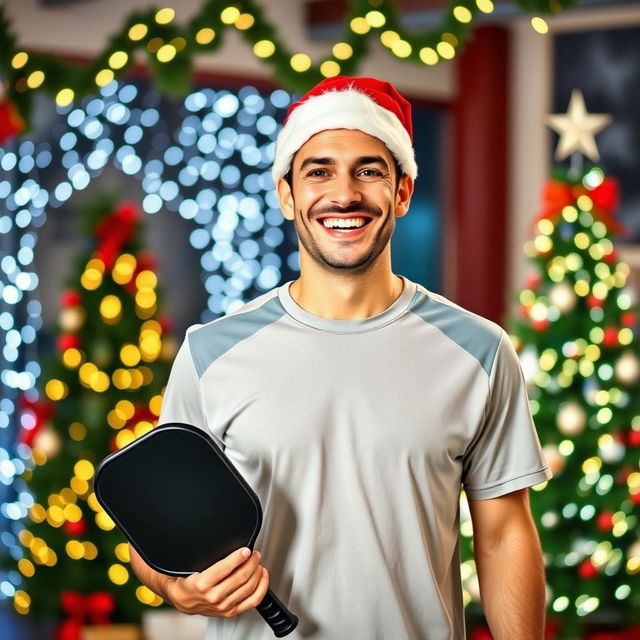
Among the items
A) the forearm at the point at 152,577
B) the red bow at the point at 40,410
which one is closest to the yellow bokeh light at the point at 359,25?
the forearm at the point at 152,577

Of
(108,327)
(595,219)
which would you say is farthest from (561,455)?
(108,327)

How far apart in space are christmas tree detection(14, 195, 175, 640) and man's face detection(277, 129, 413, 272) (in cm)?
263

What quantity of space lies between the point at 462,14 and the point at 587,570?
6.96ft

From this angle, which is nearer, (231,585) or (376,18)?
(231,585)

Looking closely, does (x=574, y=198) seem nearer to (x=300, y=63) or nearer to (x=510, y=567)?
(x=300, y=63)

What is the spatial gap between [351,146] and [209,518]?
581mm

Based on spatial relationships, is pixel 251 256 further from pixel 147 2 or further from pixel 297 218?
pixel 297 218

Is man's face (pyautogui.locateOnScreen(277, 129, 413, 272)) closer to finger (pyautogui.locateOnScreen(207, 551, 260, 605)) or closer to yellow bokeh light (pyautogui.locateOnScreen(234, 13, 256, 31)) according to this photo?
finger (pyautogui.locateOnScreen(207, 551, 260, 605))

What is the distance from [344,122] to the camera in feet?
5.30

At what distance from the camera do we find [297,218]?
1.60m

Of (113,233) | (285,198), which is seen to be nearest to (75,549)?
(113,233)

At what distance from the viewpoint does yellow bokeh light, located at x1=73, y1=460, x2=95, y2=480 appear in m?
4.07

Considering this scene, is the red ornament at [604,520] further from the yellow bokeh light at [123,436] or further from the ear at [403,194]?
the ear at [403,194]

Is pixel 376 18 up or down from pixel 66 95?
up
